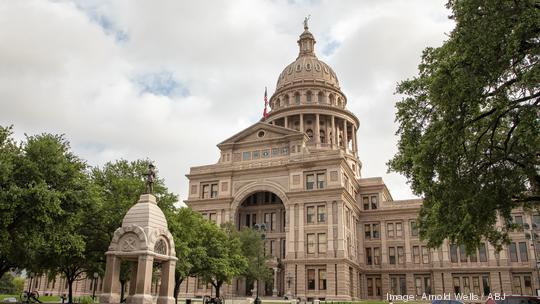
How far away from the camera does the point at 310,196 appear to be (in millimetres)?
60188

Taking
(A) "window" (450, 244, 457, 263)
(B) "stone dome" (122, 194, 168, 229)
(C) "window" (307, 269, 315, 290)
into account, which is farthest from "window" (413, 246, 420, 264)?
(B) "stone dome" (122, 194, 168, 229)

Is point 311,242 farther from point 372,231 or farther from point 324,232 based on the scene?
point 372,231

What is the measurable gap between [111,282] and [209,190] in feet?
151

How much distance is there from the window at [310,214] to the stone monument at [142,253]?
124 feet

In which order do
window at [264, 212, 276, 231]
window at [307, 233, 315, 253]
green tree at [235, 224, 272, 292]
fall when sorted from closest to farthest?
1. green tree at [235, 224, 272, 292]
2. window at [307, 233, 315, 253]
3. window at [264, 212, 276, 231]

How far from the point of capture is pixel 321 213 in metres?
59.7

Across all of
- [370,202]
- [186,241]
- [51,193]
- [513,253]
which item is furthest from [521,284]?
[51,193]

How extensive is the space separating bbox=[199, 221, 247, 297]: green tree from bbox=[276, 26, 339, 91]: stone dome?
50441 mm

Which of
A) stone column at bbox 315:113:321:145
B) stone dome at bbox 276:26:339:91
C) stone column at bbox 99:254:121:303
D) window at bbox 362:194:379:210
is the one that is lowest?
stone column at bbox 99:254:121:303

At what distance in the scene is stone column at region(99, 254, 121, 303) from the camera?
832 inches

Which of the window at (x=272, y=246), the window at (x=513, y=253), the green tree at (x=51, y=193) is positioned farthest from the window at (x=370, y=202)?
the green tree at (x=51, y=193)

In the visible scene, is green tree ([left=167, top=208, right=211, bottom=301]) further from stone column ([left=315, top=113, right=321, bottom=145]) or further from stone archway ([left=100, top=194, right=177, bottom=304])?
stone column ([left=315, top=113, right=321, bottom=145])

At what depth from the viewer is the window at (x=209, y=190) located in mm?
67125

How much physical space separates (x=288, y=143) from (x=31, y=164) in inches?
1695
